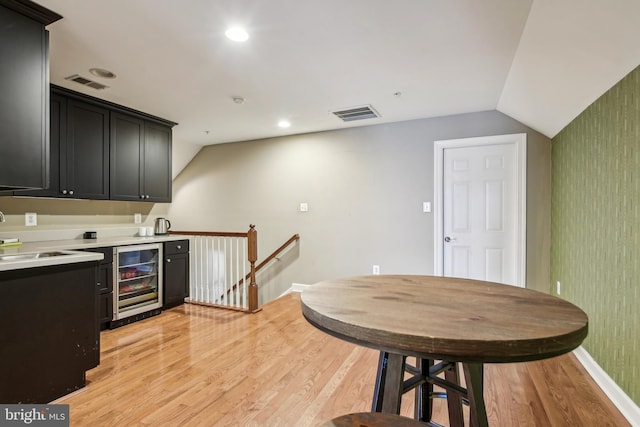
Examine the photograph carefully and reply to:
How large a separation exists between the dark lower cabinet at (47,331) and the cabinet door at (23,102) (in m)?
0.62

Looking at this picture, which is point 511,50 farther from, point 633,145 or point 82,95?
point 82,95

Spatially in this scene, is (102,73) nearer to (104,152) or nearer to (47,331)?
(104,152)

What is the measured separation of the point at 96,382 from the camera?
6.89ft

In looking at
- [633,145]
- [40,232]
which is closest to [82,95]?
[40,232]

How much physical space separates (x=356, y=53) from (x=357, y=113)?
4.46 feet

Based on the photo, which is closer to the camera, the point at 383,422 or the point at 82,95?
the point at 383,422

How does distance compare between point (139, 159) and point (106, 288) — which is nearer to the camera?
point (106, 288)

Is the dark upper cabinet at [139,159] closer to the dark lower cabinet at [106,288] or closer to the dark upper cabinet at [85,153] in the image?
the dark upper cabinet at [85,153]

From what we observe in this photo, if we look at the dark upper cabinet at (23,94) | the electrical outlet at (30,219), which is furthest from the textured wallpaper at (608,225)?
the electrical outlet at (30,219)

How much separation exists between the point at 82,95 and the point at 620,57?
416cm

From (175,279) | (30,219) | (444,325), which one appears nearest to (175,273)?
(175,279)

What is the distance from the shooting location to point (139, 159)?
3.67 m

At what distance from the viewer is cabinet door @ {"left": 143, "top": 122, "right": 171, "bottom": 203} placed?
12.3 ft

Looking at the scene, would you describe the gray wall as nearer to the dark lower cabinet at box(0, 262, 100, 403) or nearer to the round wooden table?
the round wooden table
